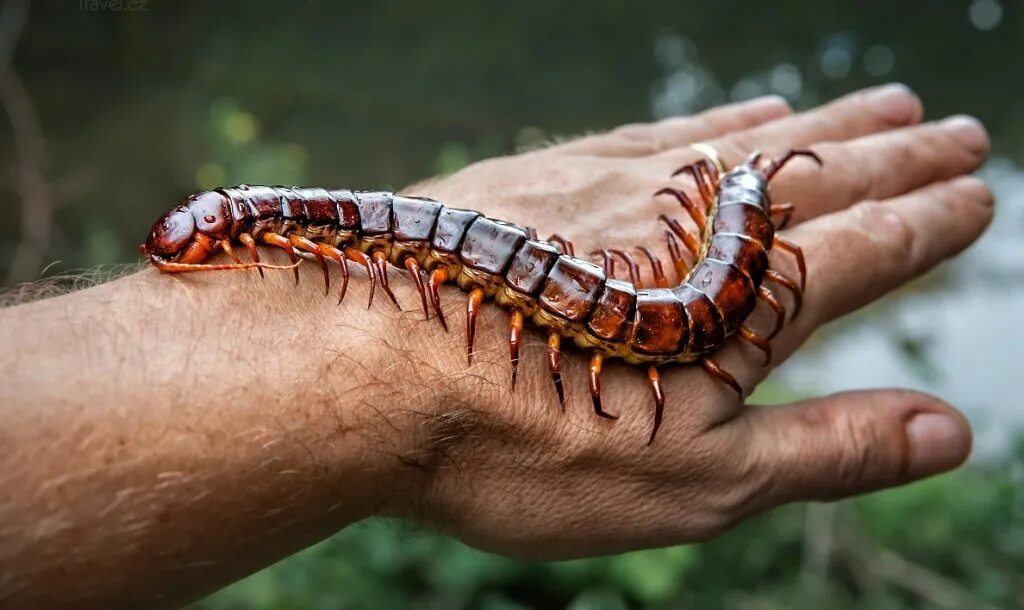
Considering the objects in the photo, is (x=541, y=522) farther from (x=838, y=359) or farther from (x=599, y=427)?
(x=838, y=359)

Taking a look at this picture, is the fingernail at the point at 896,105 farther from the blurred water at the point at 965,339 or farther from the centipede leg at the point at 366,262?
the centipede leg at the point at 366,262

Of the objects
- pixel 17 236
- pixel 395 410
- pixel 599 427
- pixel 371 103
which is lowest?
pixel 599 427

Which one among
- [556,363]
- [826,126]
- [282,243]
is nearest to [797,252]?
[556,363]

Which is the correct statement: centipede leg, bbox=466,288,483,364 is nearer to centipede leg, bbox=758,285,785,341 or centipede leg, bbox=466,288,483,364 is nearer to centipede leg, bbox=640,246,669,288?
centipede leg, bbox=640,246,669,288

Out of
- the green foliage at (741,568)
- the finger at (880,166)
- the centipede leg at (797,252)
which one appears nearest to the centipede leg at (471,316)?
the green foliage at (741,568)

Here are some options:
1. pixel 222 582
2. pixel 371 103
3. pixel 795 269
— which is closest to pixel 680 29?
pixel 371 103

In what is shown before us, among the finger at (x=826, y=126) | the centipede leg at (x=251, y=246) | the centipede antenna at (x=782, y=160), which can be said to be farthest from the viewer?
the finger at (x=826, y=126)

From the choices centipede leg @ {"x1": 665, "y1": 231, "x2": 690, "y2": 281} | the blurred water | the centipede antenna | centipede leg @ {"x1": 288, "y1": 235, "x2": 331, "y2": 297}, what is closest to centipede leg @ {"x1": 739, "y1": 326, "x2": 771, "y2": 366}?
centipede leg @ {"x1": 665, "y1": 231, "x2": 690, "y2": 281}
